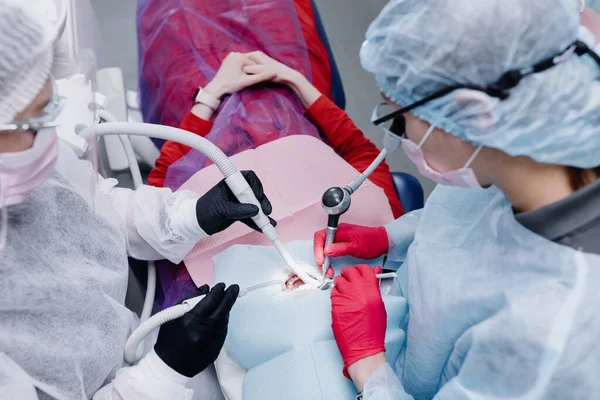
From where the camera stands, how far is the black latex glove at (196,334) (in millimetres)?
945

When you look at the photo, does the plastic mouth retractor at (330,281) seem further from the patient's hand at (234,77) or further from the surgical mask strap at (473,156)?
the patient's hand at (234,77)

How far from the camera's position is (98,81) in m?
1.80

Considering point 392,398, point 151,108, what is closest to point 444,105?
point 392,398

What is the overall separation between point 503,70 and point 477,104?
55mm

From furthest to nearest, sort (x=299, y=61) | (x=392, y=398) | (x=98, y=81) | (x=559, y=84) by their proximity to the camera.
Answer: (x=98, y=81) → (x=299, y=61) → (x=392, y=398) → (x=559, y=84)

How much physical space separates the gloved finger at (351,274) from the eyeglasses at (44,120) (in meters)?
0.65

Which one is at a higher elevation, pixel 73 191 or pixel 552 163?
pixel 552 163

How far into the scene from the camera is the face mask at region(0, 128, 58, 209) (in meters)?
0.70

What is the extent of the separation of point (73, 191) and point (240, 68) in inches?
27.7

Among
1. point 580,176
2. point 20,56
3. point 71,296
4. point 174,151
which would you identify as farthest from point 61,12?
point 580,176

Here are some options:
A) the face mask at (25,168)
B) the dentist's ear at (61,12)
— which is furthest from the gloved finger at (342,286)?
the dentist's ear at (61,12)

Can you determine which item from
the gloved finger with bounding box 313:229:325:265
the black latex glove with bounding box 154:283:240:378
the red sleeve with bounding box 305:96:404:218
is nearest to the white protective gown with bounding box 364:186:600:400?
the gloved finger with bounding box 313:229:325:265

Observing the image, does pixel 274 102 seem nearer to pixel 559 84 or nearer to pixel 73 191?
pixel 73 191

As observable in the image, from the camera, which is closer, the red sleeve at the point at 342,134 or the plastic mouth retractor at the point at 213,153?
the plastic mouth retractor at the point at 213,153
